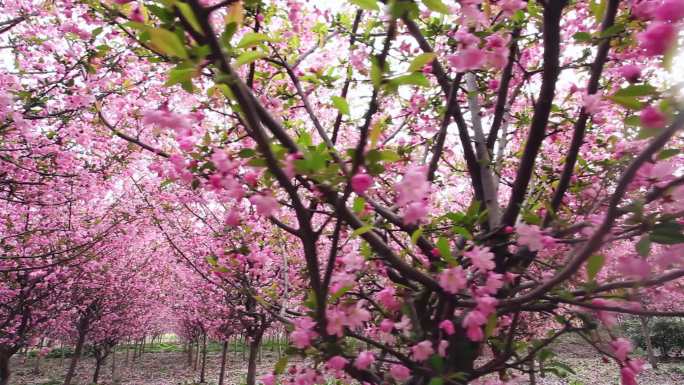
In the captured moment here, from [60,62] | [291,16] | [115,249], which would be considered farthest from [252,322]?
[291,16]

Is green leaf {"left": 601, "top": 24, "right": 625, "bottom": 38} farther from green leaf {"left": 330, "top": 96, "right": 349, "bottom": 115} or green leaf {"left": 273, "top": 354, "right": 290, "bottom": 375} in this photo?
green leaf {"left": 273, "top": 354, "right": 290, "bottom": 375}

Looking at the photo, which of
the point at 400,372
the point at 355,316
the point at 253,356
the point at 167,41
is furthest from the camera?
the point at 253,356

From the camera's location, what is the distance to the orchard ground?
16.9 metres

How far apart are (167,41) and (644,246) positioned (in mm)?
1425

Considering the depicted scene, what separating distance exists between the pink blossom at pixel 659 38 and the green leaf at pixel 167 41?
3.85ft

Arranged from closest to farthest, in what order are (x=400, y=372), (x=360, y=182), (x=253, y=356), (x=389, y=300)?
1. (x=360, y=182)
2. (x=400, y=372)
3. (x=389, y=300)
4. (x=253, y=356)

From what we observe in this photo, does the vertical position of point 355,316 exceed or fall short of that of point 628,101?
it falls short

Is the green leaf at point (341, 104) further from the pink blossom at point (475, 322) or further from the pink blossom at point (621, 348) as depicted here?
the pink blossom at point (621, 348)

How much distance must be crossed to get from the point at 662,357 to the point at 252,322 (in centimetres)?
2454

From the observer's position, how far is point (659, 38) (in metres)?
1.04

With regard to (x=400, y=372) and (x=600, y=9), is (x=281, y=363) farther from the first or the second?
(x=600, y=9)

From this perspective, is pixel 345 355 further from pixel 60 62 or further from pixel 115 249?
pixel 115 249

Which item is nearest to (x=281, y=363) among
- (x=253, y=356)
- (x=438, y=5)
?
(x=438, y=5)

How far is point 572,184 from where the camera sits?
260 cm
